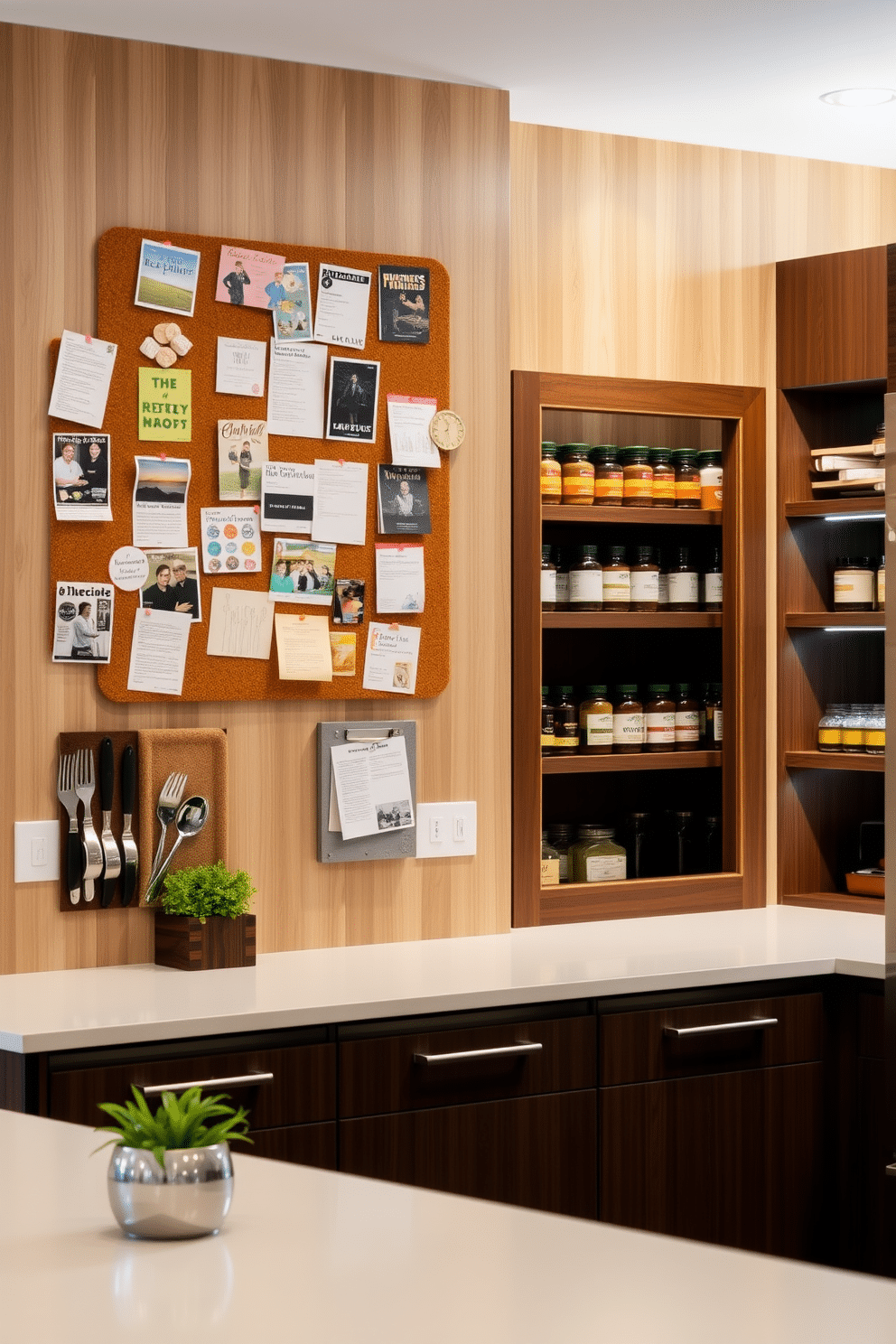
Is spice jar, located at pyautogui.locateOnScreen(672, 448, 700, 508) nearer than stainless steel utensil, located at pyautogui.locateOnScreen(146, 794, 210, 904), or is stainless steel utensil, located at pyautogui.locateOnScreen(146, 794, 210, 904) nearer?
stainless steel utensil, located at pyautogui.locateOnScreen(146, 794, 210, 904)

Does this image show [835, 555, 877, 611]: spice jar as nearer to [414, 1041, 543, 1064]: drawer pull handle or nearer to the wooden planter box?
[414, 1041, 543, 1064]: drawer pull handle

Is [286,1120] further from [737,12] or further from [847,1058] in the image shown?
[737,12]

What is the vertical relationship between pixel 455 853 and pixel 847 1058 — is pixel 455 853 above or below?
above

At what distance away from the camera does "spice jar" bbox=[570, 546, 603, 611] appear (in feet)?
12.4

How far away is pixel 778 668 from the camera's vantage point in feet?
13.2

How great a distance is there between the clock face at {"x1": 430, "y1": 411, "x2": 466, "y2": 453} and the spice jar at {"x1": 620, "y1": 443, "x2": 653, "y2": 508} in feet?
1.70

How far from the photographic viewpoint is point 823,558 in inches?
162

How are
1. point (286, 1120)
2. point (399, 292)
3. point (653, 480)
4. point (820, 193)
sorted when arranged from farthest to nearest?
point (820, 193) < point (653, 480) < point (399, 292) < point (286, 1120)

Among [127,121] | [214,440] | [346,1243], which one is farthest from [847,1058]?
[127,121]

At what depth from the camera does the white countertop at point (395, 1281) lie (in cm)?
129

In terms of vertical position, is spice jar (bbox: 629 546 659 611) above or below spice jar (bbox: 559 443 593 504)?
below

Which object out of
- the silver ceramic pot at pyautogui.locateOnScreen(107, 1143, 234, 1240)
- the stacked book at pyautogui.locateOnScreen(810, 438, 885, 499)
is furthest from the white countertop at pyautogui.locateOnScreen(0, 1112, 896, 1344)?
the stacked book at pyautogui.locateOnScreen(810, 438, 885, 499)

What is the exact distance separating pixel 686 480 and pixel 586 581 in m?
0.39

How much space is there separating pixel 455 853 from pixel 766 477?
1.23 metres
